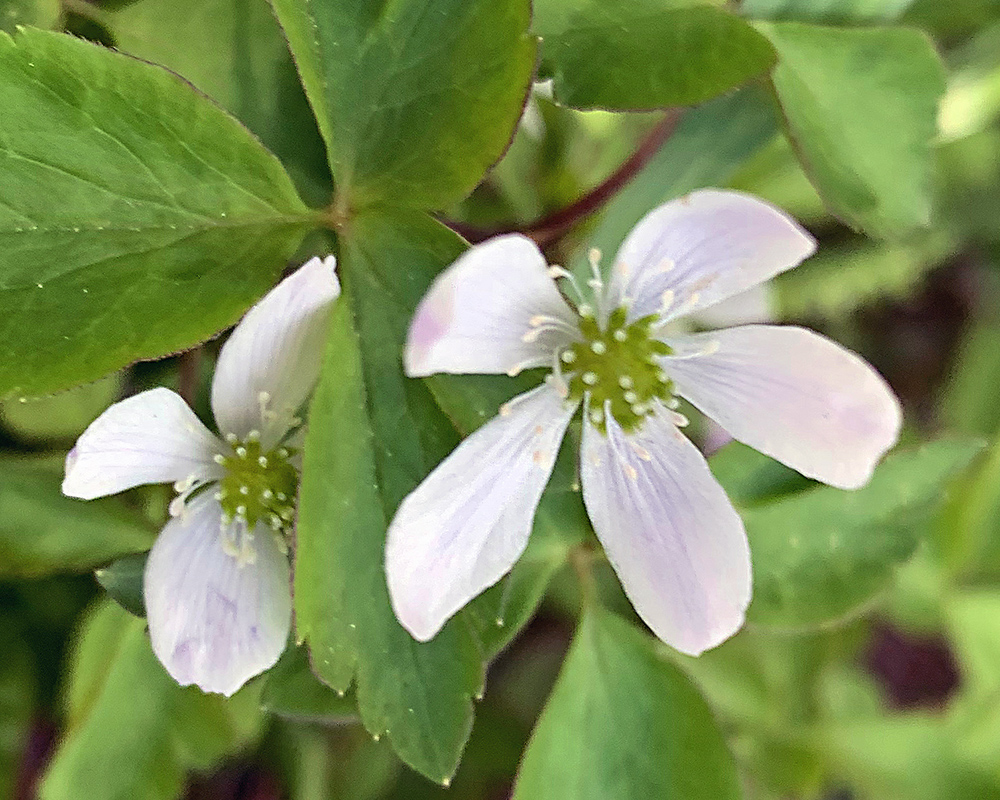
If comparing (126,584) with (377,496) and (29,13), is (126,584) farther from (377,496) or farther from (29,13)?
(29,13)

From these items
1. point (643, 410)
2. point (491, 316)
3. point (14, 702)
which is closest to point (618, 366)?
point (643, 410)

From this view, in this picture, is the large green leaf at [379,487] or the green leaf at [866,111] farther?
the green leaf at [866,111]

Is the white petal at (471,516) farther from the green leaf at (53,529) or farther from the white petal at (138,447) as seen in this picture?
the green leaf at (53,529)

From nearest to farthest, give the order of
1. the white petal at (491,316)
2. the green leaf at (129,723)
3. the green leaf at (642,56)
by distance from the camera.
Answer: the white petal at (491,316)
the green leaf at (642,56)
the green leaf at (129,723)

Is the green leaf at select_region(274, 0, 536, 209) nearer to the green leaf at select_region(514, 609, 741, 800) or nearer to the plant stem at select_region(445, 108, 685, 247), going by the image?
the plant stem at select_region(445, 108, 685, 247)

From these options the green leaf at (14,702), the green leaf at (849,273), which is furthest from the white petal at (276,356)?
the green leaf at (849,273)

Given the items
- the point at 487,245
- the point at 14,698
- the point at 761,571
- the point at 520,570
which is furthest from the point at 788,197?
the point at 14,698
